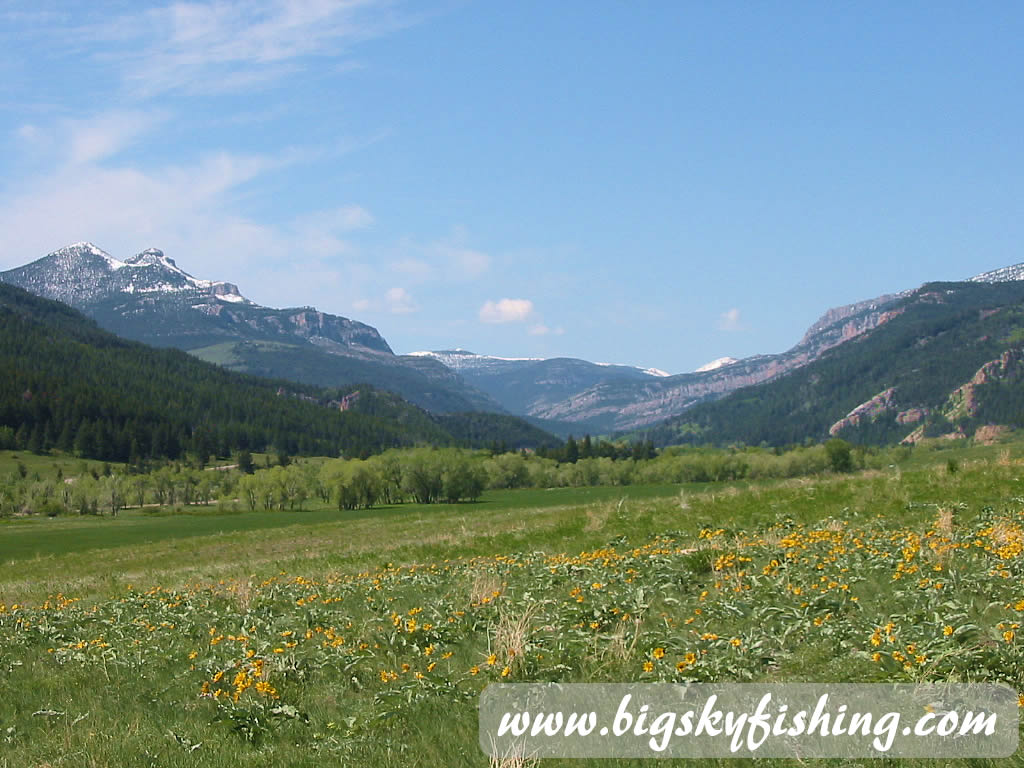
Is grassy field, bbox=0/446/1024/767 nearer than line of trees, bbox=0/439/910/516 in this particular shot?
Yes

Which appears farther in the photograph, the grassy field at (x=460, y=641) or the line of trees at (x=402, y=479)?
the line of trees at (x=402, y=479)

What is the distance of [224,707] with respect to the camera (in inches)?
364

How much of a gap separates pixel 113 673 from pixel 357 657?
150 inches

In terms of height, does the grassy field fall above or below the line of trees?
above

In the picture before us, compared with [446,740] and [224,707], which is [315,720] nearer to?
[224,707]

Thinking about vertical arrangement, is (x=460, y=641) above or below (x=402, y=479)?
above

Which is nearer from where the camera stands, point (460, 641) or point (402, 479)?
point (460, 641)

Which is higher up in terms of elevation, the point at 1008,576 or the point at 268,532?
the point at 1008,576

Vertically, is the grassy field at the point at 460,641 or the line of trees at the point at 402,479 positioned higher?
the grassy field at the point at 460,641

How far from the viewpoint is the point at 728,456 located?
5881 inches

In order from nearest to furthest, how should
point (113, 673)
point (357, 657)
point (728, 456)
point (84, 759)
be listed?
point (84, 759) → point (357, 657) → point (113, 673) → point (728, 456)

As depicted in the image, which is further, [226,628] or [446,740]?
[226,628]

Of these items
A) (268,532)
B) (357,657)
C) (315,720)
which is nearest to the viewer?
(315,720)

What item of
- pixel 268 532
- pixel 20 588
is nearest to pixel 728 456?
pixel 268 532
